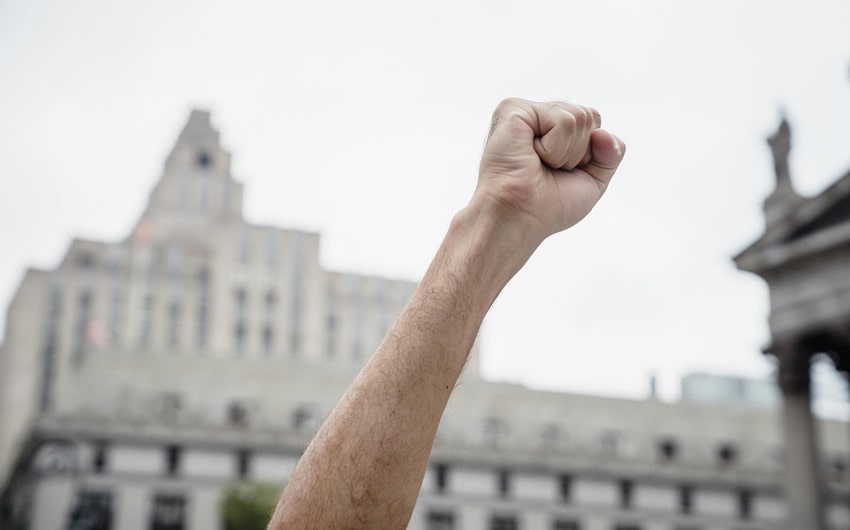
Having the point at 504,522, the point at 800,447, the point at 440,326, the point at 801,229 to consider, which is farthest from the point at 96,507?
the point at 440,326

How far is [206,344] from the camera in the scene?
8412 centimetres

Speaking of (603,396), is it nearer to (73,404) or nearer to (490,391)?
(490,391)

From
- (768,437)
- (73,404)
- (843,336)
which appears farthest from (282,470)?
(843,336)

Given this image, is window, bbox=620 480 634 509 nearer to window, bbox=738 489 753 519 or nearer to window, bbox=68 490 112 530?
window, bbox=738 489 753 519

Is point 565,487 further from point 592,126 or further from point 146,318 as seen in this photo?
point 592,126

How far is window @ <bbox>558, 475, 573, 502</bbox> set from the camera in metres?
53.8

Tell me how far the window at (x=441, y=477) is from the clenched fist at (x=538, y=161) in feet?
167

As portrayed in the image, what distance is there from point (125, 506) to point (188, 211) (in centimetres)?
4559

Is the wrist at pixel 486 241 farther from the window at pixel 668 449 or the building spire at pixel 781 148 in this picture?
the window at pixel 668 449

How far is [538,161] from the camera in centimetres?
212

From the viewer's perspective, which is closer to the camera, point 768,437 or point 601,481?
point 601,481

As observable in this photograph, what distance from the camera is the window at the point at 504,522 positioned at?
52031 millimetres

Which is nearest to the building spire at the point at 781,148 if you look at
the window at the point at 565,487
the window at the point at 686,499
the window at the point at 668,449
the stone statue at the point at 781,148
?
the stone statue at the point at 781,148

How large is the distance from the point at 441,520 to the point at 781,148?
32083 mm
